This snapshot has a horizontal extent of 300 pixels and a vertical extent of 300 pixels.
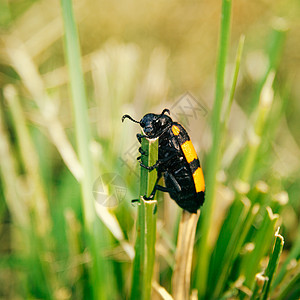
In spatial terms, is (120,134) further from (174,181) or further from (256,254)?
(256,254)

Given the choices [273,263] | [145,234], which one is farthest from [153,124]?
[273,263]

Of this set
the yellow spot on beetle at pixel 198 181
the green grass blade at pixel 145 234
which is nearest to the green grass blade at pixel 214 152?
the yellow spot on beetle at pixel 198 181

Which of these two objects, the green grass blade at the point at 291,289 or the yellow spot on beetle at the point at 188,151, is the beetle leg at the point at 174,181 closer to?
the yellow spot on beetle at the point at 188,151

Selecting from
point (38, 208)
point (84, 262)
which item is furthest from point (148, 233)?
point (38, 208)

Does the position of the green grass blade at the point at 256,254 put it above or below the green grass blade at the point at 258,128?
below

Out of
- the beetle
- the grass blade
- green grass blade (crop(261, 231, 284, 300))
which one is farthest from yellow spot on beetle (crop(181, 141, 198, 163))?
green grass blade (crop(261, 231, 284, 300))

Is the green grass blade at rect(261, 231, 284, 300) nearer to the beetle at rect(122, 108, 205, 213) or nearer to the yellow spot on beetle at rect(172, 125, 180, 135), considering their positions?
the beetle at rect(122, 108, 205, 213)
